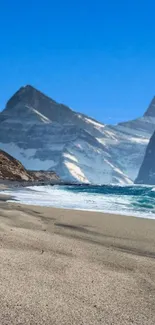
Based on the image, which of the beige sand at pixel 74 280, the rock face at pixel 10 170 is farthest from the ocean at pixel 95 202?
the rock face at pixel 10 170

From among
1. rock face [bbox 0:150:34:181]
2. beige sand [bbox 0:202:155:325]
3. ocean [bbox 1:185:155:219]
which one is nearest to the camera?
beige sand [bbox 0:202:155:325]

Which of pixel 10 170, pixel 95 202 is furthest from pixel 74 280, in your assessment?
pixel 10 170

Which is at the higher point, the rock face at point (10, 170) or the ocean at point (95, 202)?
the rock face at point (10, 170)

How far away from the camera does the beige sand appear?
5.34m

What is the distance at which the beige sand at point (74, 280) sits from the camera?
534cm

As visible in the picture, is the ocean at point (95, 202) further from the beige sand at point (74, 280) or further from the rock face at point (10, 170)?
the rock face at point (10, 170)

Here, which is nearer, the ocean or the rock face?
the ocean

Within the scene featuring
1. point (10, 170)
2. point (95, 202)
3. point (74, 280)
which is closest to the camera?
point (74, 280)

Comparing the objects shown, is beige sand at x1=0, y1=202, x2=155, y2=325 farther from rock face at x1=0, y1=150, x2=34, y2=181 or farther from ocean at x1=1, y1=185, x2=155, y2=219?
rock face at x1=0, y1=150, x2=34, y2=181

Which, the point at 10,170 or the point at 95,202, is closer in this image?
the point at 95,202

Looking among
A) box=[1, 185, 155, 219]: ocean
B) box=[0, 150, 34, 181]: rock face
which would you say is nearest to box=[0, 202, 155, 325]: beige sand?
box=[1, 185, 155, 219]: ocean

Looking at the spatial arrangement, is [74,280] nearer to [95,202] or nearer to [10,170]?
[95,202]

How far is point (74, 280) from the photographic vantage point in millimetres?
6832

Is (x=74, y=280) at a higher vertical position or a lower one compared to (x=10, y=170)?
lower
